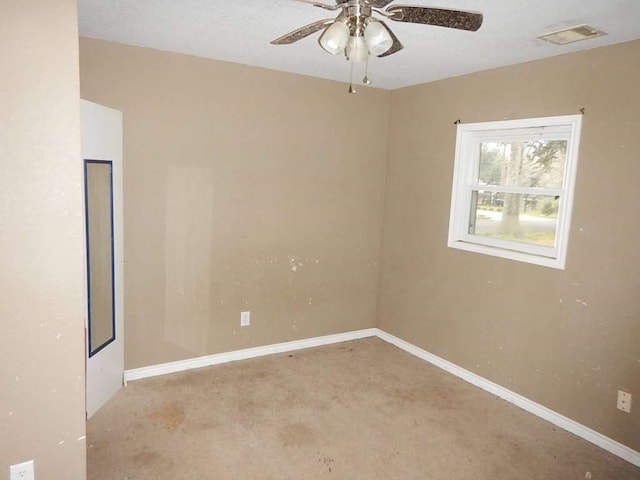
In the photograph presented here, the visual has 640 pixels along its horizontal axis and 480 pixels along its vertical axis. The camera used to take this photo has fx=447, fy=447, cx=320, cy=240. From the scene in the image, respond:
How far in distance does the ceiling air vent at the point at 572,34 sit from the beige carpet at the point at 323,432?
2372mm

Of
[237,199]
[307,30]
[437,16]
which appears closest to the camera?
[437,16]

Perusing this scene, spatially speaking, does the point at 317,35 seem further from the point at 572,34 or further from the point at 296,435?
the point at 296,435

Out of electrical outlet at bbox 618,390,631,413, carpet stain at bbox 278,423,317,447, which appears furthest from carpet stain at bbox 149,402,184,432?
electrical outlet at bbox 618,390,631,413

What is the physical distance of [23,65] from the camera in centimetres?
158

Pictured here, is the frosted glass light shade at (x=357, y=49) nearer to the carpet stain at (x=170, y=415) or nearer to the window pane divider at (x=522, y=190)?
the window pane divider at (x=522, y=190)

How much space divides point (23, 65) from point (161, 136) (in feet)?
5.34

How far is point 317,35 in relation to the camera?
106 inches

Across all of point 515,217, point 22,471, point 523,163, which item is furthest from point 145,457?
point 523,163

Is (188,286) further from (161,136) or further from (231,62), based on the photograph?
(231,62)

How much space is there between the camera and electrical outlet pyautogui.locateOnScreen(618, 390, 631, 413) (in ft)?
8.50

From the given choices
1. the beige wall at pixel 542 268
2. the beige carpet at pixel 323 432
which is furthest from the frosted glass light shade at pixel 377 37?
the beige carpet at pixel 323 432

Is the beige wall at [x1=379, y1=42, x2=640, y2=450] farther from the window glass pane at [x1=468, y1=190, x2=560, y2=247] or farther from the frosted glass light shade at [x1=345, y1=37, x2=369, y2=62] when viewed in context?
the frosted glass light shade at [x1=345, y1=37, x2=369, y2=62]

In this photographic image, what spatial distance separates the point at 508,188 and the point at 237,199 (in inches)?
81.8

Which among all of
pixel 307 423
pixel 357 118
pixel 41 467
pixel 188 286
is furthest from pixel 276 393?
pixel 357 118
